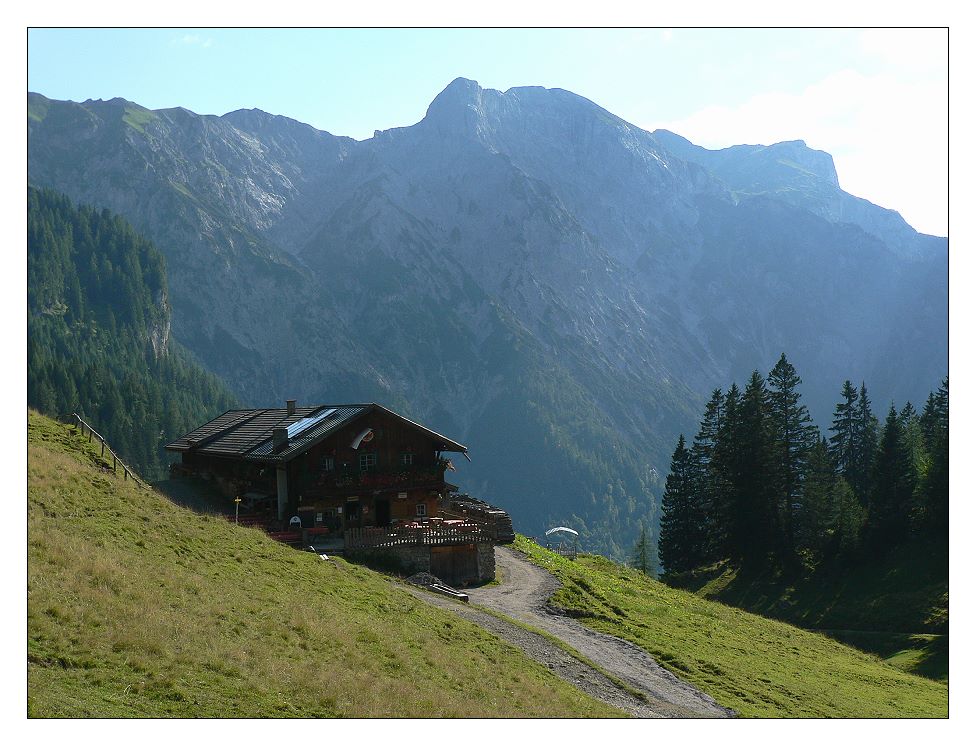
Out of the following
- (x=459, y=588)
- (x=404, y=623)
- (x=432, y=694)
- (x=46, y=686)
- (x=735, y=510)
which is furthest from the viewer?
(x=735, y=510)

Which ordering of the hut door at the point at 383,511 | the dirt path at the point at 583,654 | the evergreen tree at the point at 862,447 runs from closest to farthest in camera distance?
the dirt path at the point at 583,654
the hut door at the point at 383,511
the evergreen tree at the point at 862,447

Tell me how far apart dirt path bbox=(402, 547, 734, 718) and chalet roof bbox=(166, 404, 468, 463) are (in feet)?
44.6

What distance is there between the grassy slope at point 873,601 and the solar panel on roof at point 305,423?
38761 millimetres

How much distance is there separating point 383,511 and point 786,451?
4298cm

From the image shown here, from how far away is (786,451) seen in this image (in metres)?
76.1

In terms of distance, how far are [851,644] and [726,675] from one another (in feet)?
83.0

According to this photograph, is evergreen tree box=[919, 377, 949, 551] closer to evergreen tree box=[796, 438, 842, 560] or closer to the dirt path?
evergreen tree box=[796, 438, 842, 560]

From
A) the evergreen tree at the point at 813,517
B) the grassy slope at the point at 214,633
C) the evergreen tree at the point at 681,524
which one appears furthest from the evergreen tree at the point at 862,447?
the grassy slope at the point at 214,633

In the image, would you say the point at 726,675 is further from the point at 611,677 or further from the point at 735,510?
the point at 735,510

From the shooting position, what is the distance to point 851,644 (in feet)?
174

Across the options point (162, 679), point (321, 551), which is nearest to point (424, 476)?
point (321, 551)

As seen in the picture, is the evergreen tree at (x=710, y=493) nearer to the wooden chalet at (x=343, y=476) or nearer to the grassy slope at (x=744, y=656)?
the grassy slope at (x=744, y=656)

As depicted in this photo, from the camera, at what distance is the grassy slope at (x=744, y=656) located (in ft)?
105

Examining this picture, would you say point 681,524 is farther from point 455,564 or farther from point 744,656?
point 744,656
